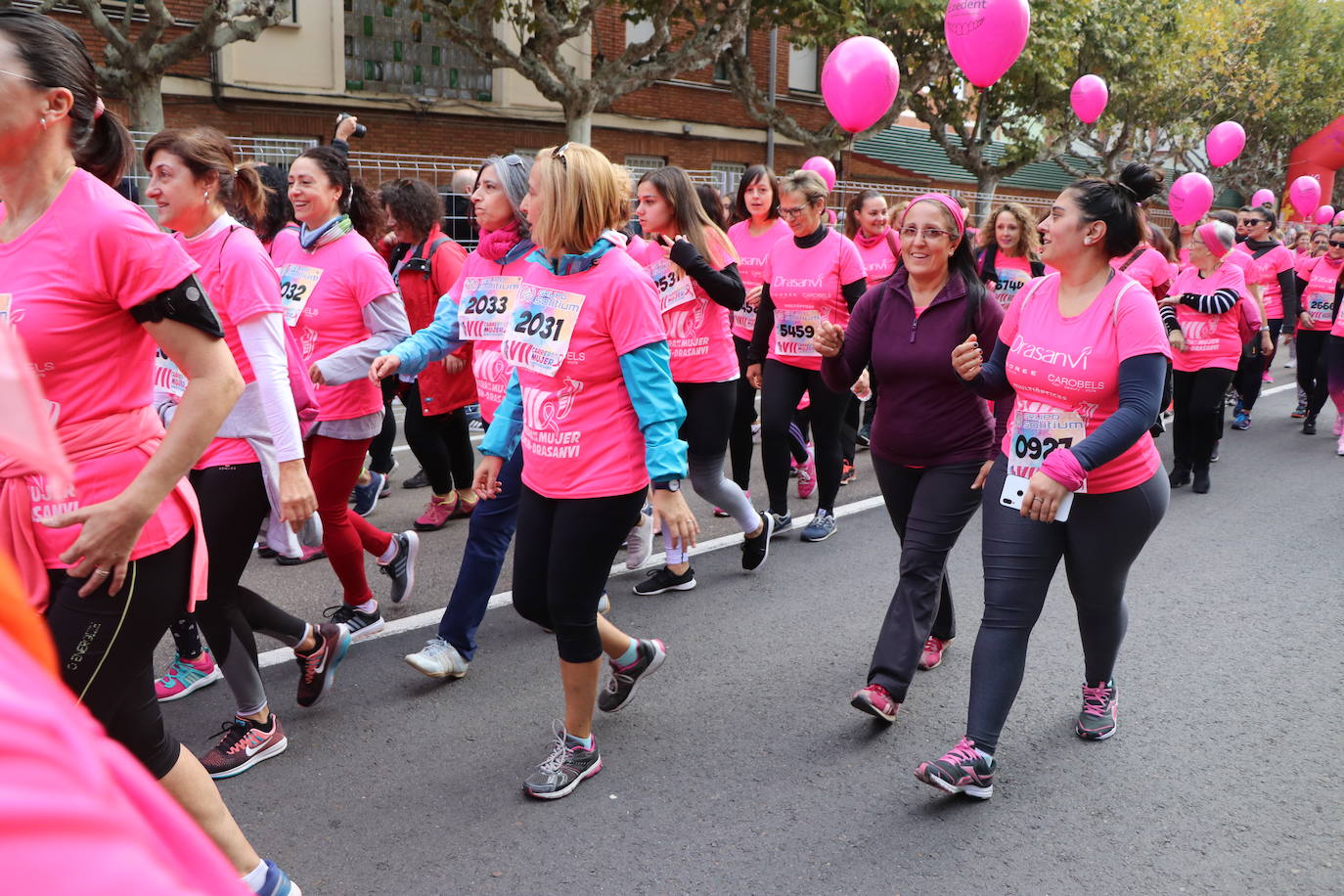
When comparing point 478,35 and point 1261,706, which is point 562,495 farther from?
point 478,35

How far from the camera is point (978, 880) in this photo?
3168mm

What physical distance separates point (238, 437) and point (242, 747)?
113cm

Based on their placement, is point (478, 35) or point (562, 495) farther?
point (478, 35)

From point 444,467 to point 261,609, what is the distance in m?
2.95

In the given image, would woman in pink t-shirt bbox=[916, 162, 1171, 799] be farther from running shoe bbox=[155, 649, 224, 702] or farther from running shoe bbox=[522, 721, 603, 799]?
running shoe bbox=[155, 649, 224, 702]

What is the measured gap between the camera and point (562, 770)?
3643mm

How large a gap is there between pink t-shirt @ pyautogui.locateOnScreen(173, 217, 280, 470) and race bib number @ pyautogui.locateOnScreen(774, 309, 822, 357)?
3485 mm

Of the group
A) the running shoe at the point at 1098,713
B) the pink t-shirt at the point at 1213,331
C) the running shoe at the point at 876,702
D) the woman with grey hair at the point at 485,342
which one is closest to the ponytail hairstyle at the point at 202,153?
the woman with grey hair at the point at 485,342

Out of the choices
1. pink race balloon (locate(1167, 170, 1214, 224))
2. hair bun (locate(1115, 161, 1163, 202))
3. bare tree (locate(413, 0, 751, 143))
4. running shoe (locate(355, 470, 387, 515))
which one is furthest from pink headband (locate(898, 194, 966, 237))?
bare tree (locate(413, 0, 751, 143))

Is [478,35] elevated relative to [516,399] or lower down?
elevated

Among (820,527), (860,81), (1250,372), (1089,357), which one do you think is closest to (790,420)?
(820,527)

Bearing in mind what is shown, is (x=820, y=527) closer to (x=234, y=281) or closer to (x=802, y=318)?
(x=802, y=318)

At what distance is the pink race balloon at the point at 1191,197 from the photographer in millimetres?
12023

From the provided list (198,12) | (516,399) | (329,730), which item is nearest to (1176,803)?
(516,399)
